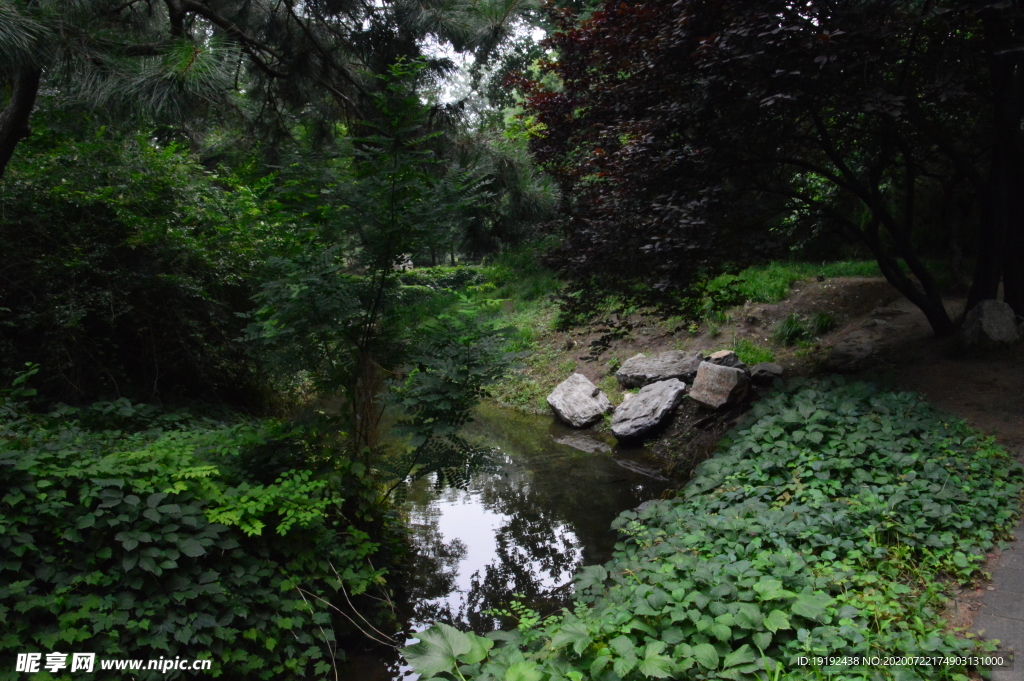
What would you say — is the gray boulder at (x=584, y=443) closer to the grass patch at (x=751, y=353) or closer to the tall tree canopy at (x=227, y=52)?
the grass patch at (x=751, y=353)

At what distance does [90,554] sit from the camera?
2771mm

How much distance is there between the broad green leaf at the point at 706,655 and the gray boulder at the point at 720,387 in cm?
465

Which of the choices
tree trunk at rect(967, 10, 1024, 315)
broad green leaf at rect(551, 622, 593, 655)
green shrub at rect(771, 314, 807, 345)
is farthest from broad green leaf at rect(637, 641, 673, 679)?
green shrub at rect(771, 314, 807, 345)

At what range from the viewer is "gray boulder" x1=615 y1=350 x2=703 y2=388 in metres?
8.30

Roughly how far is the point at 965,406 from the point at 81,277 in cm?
760

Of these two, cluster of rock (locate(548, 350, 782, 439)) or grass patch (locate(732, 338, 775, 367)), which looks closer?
cluster of rock (locate(548, 350, 782, 439))

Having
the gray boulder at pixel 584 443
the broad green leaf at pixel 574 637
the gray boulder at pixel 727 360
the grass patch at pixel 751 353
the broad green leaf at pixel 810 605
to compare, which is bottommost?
the broad green leaf at pixel 574 637

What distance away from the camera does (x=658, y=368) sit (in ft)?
28.5

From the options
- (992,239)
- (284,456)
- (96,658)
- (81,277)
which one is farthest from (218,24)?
(992,239)

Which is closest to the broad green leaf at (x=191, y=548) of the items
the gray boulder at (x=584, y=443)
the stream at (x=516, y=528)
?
the stream at (x=516, y=528)

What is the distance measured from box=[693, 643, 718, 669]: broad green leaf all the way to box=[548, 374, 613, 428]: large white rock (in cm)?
605

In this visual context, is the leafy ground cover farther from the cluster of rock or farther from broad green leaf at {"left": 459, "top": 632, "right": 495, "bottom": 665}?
the cluster of rock

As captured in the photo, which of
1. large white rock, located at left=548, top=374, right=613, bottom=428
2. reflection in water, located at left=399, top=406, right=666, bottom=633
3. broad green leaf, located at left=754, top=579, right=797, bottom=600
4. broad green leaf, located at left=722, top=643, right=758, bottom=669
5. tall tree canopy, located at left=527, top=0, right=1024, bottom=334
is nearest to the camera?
broad green leaf, located at left=722, top=643, right=758, bottom=669

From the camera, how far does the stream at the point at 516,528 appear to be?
4.29 metres
